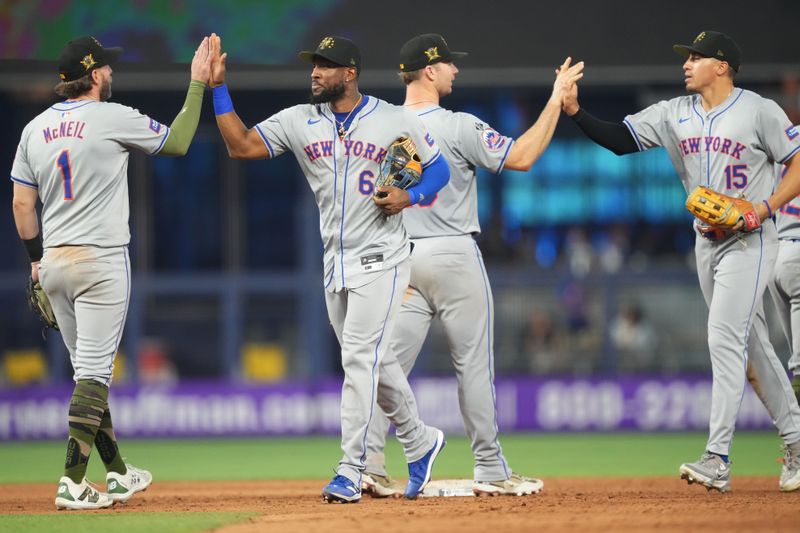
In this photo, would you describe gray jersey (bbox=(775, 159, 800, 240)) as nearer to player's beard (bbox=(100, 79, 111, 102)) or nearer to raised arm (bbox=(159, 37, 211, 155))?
raised arm (bbox=(159, 37, 211, 155))

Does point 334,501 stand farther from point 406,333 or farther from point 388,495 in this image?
point 406,333

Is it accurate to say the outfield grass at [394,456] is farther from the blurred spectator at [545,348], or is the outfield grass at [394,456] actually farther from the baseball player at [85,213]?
the baseball player at [85,213]

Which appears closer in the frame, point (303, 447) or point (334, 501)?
point (334, 501)

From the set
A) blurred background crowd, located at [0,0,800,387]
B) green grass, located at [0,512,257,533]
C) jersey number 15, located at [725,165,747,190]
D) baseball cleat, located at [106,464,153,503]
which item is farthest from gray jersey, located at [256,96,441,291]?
blurred background crowd, located at [0,0,800,387]

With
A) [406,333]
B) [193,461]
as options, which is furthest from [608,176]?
[406,333]

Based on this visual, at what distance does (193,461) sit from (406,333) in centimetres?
495

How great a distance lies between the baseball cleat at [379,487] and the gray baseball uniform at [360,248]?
1.12 ft

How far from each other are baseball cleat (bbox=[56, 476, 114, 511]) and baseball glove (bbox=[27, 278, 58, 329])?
0.88 metres

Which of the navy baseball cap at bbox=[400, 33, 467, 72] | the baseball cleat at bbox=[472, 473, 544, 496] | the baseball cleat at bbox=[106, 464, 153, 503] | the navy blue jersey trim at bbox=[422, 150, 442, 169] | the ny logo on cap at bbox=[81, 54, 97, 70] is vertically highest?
the navy baseball cap at bbox=[400, 33, 467, 72]

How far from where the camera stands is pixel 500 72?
10750mm

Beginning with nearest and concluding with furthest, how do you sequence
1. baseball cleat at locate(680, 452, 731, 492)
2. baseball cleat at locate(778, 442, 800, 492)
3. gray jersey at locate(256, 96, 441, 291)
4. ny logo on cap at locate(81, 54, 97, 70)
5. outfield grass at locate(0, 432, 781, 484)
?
1. gray jersey at locate(256, 96, 441, 291)
2. ny logo on cap at locate(81, 54, 97, 70)
3. baseball cleat at locate(680, 452, 731, 492)
4. baseball cleat at locate(778, 442, 800, 492)
5. outfield grass at locate(0, 432, 781, 484)

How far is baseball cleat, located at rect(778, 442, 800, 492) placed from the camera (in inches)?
258

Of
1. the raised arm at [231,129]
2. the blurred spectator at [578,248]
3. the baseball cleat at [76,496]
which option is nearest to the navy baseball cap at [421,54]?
the raised arm at [231,129]

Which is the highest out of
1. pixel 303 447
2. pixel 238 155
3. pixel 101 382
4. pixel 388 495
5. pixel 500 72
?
pixel 500 72
